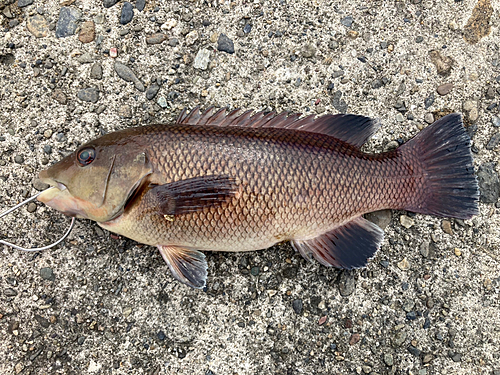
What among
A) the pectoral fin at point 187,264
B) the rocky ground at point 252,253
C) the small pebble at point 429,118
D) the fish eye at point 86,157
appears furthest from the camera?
the small pebble at point 429,118

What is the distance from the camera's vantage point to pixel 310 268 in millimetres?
2582

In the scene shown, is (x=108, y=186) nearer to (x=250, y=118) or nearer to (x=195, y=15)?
(x=250, y=118)

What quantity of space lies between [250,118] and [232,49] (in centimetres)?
71

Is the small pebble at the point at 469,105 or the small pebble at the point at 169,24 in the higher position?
the small pebble at the point at 169,24

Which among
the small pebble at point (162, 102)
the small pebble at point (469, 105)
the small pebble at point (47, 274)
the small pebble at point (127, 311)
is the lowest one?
the small pebble at point (127, 311)

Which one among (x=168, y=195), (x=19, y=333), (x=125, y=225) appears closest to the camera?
(x=168, y=195)

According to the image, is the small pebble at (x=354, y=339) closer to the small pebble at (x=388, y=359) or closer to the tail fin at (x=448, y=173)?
the small pebble at (x=388, y=359)

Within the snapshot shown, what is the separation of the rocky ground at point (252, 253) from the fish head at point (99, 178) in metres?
0.41

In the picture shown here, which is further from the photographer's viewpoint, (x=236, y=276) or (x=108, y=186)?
(x=236, y=276)

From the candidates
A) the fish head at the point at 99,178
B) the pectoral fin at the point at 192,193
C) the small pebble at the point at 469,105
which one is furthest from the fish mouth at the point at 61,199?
the small pebble at the point at 469,105

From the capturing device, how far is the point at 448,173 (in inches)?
96.7

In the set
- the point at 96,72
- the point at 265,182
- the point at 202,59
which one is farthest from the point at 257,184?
the point at 96,72

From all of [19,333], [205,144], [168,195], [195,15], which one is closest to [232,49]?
[195,15]

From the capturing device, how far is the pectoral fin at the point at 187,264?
2.36 m
